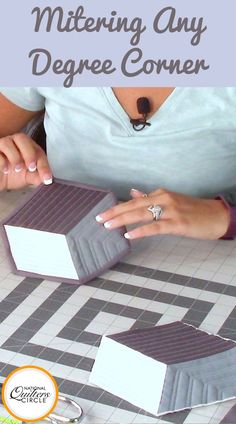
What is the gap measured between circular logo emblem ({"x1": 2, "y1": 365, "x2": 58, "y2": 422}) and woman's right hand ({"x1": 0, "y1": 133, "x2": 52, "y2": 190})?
1.60 feet

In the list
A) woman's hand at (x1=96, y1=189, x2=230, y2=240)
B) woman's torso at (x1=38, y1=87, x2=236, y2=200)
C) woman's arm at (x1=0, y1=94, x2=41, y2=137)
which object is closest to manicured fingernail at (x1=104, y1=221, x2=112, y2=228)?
woman's hand at (x1=96, y1=189, x2=230, y2=240)

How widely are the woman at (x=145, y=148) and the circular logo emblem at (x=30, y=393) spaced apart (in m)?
0.43

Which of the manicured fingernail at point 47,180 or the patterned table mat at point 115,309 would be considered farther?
the manicured fingernail at point 47,180

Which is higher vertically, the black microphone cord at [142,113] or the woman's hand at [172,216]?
the black microphone cord at [142,113]

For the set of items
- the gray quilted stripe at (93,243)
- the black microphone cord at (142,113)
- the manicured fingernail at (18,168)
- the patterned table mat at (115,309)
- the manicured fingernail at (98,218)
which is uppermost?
the black microphone cord at (142,113)

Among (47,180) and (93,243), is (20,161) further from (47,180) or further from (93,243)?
(93,243)

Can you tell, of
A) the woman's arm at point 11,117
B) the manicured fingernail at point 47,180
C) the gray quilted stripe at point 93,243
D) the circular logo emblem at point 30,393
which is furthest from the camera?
the woman's arm at point 11,117

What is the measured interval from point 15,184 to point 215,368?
607mm

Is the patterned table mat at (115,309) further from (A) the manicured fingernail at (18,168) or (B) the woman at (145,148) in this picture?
(A) the manicured fingernail at (18,168)

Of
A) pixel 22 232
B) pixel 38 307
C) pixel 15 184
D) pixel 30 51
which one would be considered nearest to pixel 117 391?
pixel 38 307

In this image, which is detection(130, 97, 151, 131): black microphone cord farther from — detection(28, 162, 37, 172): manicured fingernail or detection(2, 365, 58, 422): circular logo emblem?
detection(2, 365, 58, 422): circular logo emblem

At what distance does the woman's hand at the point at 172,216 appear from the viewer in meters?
1.50

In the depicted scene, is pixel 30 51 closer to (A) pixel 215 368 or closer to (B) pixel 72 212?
(B) pixel 72 212

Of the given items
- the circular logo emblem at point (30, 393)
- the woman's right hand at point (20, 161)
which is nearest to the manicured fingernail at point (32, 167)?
the woman's right hand at point (20, 161)
